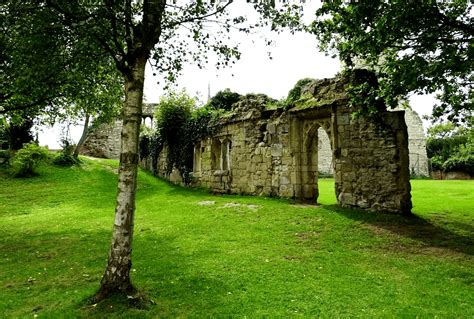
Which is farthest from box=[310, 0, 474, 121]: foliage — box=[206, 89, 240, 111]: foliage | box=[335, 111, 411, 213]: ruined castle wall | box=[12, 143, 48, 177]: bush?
box=[12, 143, 48, 177]: bush

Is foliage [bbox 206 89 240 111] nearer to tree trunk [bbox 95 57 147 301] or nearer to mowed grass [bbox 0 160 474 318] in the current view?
mowed grass [bbox 0 160 474 318]

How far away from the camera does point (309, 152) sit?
13820mm

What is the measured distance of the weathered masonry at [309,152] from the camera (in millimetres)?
10766

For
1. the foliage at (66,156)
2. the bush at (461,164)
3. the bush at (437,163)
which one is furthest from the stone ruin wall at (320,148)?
the foliage at (66,156)

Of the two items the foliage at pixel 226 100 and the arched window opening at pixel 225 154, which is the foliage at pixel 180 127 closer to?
the arched window opening at pixel 225 154

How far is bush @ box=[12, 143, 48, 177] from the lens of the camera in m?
19.9

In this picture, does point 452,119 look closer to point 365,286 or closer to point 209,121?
point 365,286

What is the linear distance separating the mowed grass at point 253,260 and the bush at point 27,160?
6.83 meters

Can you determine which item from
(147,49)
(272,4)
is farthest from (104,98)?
(272,4)

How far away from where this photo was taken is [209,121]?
59.8ft

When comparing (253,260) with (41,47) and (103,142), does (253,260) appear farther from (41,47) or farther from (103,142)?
(103,142)

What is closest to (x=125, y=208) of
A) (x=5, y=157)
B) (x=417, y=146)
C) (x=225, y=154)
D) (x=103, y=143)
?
(x=225, y=154)

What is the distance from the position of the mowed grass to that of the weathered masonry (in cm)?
91

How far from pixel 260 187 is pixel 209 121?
5013 millimetres
